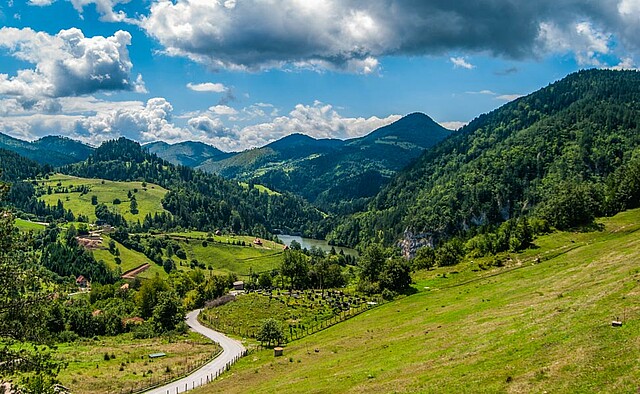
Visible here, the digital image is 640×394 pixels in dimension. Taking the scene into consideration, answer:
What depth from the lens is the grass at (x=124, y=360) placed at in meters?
59.6

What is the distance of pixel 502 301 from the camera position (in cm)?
5669

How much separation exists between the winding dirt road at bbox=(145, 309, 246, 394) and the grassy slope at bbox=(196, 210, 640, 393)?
4082 millimetres

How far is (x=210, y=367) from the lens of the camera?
6956cm

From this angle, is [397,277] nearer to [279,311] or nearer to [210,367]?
[279,311]

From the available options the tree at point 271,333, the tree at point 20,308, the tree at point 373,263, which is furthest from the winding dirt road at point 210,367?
the tree at point 373,263

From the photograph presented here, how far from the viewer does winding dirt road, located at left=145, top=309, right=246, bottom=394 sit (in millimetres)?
58438

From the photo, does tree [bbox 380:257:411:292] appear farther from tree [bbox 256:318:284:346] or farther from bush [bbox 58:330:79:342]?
bush [bbox 58:330:79:342]

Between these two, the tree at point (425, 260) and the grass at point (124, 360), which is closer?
the grass at point (124, 360)

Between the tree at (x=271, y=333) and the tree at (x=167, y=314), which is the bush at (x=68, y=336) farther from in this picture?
the tree at (x=271, y=333)

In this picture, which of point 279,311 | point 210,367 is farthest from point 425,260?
point 210,367

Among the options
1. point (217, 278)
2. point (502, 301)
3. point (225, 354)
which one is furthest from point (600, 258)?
point (217, 278)

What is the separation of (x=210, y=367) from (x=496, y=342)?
153 feet

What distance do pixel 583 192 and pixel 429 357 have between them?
336 feet

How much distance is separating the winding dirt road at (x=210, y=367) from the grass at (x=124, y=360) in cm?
231
